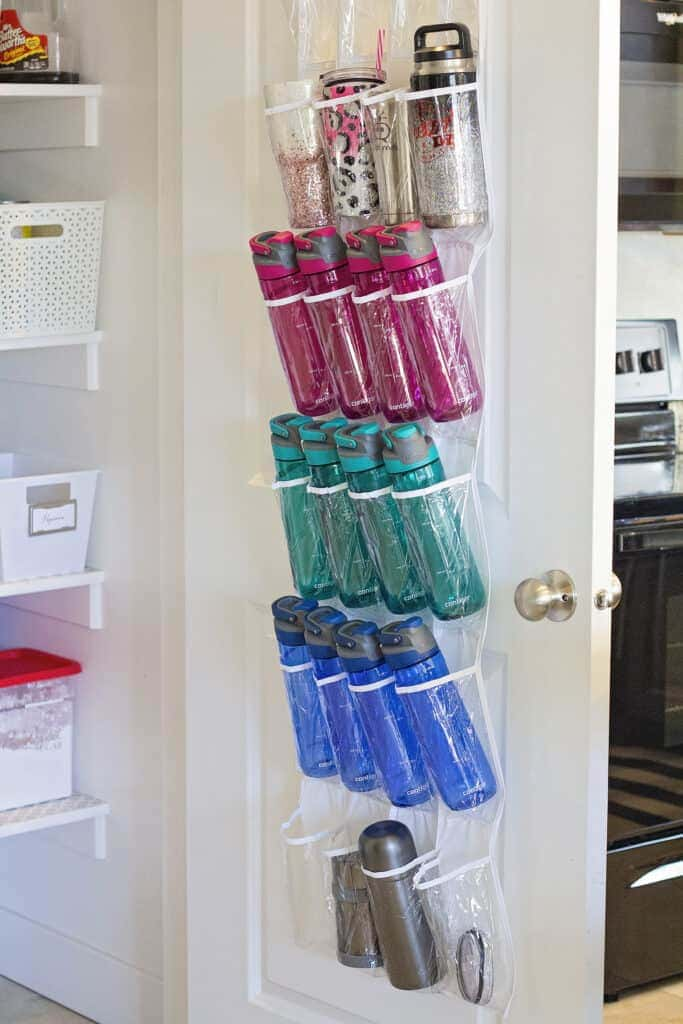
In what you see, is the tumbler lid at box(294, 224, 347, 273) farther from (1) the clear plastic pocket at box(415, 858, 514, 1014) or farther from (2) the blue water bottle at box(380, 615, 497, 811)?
(1) the clear plastic pocket at box(415, 858, 514, 1014)

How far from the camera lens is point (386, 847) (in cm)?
196

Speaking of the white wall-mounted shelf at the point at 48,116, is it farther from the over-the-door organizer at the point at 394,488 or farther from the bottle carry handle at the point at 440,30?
the bottle carry handle at the point at 440,30

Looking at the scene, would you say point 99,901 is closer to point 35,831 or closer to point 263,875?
point 35,831

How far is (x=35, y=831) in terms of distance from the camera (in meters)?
2.81

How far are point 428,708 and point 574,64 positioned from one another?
794mm

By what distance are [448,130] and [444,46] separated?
101 mm

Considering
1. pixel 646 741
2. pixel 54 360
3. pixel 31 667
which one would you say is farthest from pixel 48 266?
pixel 646 741

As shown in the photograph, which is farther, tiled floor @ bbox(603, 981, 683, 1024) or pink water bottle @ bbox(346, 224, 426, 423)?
tiled floor @ bbox(603, 981, 683, 1024)

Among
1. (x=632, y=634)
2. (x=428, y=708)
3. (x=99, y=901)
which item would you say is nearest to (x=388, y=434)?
(x=428, y=708)

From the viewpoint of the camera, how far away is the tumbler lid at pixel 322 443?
195 centimetres

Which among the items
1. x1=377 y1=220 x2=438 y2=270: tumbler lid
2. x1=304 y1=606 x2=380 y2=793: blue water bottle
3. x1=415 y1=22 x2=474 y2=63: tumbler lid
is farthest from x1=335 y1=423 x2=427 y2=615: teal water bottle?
x1=415 y1=22 x2=474 y2=63: tumbler lid

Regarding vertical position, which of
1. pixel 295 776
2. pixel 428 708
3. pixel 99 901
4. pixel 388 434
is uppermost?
pixel 388 434

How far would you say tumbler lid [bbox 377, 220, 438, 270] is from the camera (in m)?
1.83

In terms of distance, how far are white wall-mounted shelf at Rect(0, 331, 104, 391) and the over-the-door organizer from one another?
63 cm
